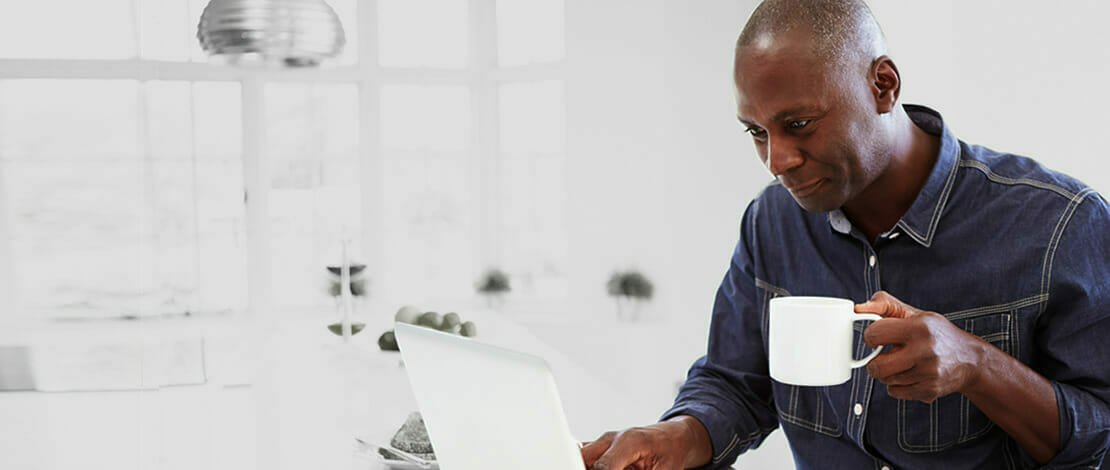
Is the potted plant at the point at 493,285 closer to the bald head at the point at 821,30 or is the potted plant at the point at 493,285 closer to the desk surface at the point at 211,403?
the desk surface at the point at 211,403

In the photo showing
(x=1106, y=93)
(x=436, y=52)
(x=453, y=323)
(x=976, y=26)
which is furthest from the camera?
(x=436, y=52)

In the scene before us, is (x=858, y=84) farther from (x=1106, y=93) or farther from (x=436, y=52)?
(x=436, y=52)

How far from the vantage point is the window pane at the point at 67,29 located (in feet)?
8.07

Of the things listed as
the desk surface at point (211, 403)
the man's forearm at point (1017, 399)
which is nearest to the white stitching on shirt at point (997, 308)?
the man's forearm at point (1017, 399)

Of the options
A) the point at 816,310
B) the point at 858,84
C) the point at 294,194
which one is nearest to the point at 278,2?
the point at 294,194

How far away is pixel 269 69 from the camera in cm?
297

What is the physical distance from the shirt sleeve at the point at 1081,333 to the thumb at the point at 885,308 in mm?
228

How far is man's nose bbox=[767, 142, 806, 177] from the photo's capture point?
109cm

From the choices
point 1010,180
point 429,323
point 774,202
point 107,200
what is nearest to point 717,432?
point 774,202

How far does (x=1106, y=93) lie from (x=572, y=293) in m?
1.97

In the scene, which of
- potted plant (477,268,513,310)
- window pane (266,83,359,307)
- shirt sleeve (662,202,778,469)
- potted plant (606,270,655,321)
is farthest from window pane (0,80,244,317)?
shirt sleeve (662,202,778,469)

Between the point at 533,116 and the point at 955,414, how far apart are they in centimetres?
222

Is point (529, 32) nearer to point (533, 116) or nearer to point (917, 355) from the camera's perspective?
point (533, 116)

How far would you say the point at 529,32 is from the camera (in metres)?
3.25
